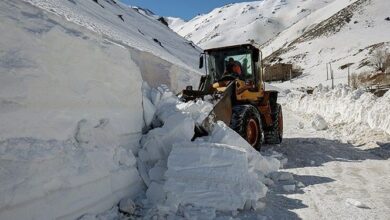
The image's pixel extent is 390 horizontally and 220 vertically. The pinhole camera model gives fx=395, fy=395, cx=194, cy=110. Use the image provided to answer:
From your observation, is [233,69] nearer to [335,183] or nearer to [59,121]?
[335,183]

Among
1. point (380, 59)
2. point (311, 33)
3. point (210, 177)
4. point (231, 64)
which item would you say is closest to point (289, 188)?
point (210, 177)

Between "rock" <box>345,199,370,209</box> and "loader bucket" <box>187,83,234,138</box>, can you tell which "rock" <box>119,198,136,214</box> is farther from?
"rock" <box>345,199,370,209</box>

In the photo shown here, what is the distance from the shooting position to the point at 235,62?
853 cm

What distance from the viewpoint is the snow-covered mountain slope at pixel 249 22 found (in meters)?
134

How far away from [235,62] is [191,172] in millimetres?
4676

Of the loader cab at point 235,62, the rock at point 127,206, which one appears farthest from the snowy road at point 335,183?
the loader cab at point 235,62

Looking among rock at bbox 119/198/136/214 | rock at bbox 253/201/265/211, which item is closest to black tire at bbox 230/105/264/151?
rock at bbox 253/201/265/211

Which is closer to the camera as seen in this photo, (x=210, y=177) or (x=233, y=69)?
(x=210, y=177)

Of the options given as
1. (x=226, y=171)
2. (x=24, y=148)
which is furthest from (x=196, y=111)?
(x=24, y=148)

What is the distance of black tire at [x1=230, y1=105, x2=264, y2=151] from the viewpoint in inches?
276

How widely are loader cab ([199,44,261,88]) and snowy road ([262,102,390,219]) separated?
1.65 meters

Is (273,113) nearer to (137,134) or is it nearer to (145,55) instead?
(145,55)

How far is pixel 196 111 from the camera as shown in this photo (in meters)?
5.46

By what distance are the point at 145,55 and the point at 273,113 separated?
3814 mm
